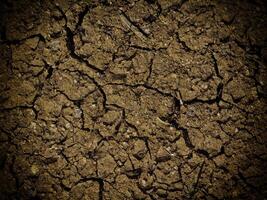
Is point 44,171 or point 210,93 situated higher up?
point 210,93

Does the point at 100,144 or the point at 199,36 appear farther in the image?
the point at 199,36

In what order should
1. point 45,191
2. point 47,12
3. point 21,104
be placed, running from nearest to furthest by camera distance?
point 45,191 < point 21,104 < point 47,12

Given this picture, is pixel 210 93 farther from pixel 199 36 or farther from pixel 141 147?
pixel 141 147

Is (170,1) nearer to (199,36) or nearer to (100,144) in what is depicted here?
(199,36)

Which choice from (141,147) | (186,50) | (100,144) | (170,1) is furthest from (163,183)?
(170,1)

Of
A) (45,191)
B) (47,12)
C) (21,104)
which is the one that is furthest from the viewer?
(47,12)

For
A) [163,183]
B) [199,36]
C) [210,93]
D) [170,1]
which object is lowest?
[163,183]
